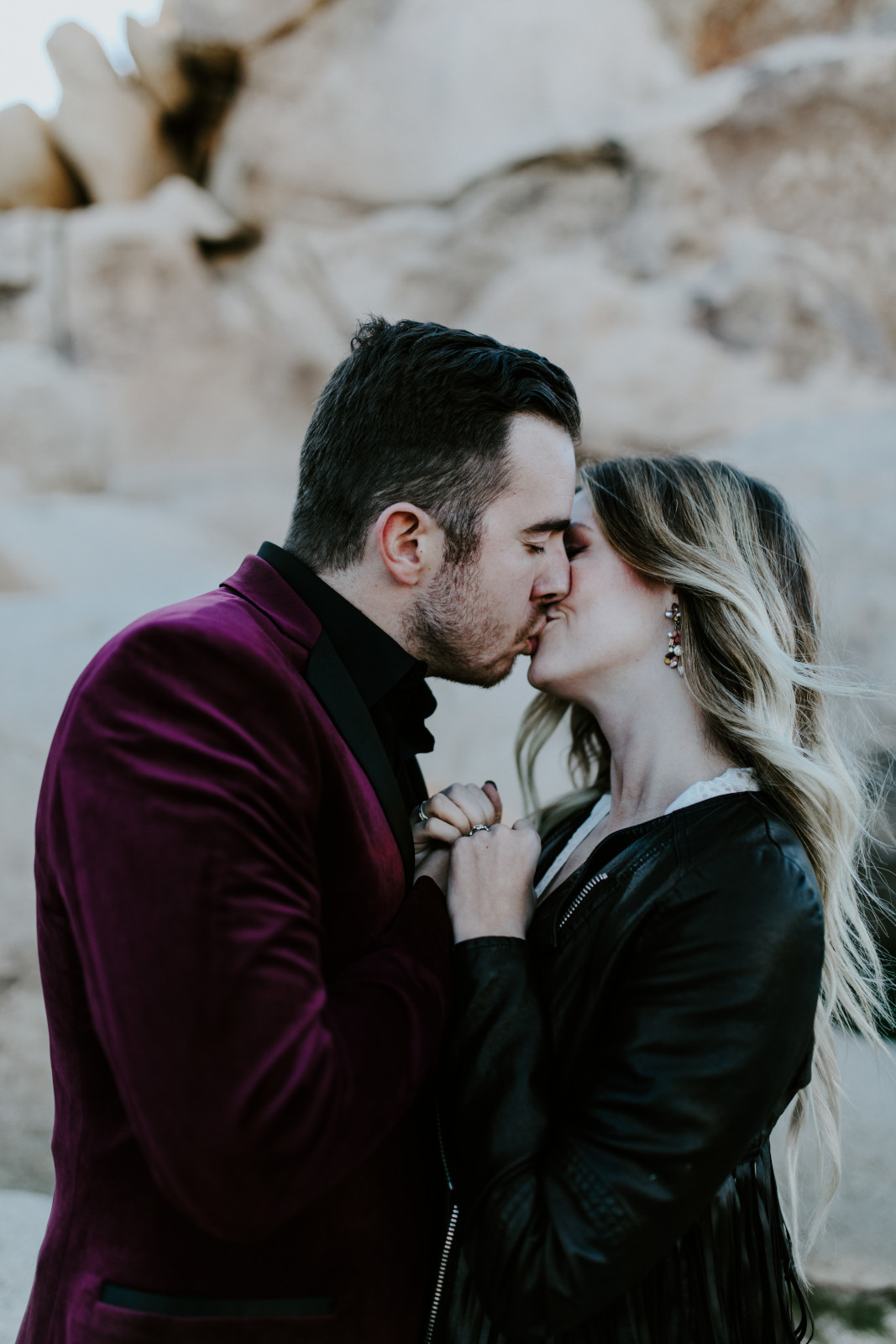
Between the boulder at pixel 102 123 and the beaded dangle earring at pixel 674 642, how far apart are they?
13.3 metres

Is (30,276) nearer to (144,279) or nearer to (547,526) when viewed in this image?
(144,279)

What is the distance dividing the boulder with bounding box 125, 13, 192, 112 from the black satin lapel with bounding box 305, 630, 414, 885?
13538 mm

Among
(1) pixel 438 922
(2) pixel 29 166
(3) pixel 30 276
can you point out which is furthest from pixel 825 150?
(1) pixel 438 922

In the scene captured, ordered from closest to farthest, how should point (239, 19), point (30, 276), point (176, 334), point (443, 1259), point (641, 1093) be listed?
point (641, 1093) < point (443, 1259) < point (30, 276) < point (239, 19) < point (176, 334)

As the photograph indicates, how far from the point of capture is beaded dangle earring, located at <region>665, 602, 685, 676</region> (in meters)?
2.02

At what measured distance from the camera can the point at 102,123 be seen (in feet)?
39.9

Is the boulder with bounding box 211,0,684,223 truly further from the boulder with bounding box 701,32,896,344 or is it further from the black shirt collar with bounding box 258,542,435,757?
the black shirt collar with bounding box 258,542,435,757

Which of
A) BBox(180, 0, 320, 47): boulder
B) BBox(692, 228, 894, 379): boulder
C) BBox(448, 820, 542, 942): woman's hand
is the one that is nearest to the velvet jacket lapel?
BBox(448, 820, 542, 942): woman's hand

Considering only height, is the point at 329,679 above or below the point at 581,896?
above

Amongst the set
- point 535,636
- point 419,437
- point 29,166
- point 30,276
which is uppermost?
point 29,166

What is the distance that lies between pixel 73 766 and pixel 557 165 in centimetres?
1165

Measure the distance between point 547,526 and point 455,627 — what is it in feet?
0.89

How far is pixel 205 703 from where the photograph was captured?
1.20 m

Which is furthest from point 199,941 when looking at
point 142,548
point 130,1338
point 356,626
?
point 142,548
